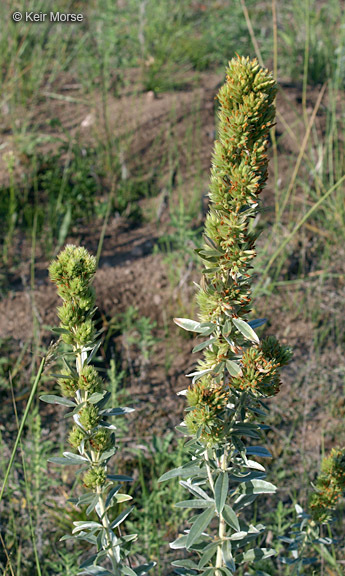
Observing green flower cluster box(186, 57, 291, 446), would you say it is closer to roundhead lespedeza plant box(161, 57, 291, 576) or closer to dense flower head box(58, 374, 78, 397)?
roundhead lespedeza plant box(161, 57, 291, 576)

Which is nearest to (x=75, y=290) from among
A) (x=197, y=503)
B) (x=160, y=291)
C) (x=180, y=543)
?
(x=197, y=503)

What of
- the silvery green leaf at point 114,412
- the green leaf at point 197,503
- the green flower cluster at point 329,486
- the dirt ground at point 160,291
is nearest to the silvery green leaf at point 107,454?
the silvery green leaf at point 114,412

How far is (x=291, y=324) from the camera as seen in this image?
3412mm

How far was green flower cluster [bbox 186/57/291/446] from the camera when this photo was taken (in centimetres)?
126

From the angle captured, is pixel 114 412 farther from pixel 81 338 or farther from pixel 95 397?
pixel 81 338

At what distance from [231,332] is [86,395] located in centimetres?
43

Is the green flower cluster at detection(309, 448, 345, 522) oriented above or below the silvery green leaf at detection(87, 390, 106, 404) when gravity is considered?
below

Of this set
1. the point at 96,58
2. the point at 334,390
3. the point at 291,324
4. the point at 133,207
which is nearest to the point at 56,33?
the point at 96,58

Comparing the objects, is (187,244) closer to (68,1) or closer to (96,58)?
(96,58)

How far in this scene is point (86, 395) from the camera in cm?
154

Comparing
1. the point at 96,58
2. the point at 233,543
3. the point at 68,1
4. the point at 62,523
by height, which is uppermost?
the point at 68,1

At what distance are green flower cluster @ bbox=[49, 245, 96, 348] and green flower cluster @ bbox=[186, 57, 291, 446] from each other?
298 millimetres

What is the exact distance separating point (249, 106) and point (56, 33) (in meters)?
4.53

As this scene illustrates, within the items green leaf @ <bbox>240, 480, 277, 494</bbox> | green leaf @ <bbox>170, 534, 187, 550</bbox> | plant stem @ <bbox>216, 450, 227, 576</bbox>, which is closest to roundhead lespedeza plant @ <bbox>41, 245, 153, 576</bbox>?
green leaf @ <bbox>170, 534, 187, 550</bbox>
